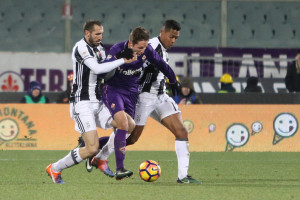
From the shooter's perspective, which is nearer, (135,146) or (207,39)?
(135,146)

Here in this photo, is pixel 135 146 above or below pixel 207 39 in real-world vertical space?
below

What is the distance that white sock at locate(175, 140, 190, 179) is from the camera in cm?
940

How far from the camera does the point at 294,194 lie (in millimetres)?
8219

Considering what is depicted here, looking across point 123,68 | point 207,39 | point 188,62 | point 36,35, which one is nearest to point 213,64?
point 188,62

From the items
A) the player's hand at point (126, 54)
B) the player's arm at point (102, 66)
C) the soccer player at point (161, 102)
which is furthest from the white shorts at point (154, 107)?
the player's arm at point (102, 66)

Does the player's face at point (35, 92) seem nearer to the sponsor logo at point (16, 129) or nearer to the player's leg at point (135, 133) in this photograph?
the sponsor logo at point (16, 129)

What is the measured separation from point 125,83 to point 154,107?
1.59 ft

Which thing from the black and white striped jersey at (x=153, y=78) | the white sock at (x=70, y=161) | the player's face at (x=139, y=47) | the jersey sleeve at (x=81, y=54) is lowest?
the white sock at (x=70, y=161)

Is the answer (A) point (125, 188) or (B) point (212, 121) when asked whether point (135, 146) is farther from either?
(A) point (125, 188)

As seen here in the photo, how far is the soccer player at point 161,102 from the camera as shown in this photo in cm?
963

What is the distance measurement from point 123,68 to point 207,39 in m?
15.0

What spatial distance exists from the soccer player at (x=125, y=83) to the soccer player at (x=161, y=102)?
0.44 feet

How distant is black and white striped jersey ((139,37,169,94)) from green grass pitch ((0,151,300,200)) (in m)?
1.08

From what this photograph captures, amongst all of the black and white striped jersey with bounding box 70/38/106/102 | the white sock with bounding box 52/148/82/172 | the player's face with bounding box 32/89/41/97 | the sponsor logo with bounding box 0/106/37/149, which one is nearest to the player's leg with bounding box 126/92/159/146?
the black and white striped jersey with bounding box 70/38/106/102
